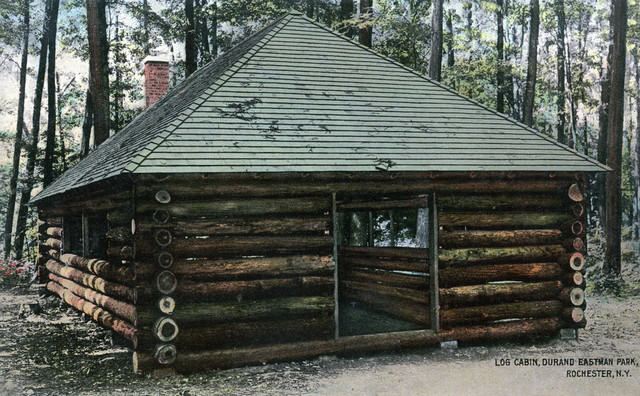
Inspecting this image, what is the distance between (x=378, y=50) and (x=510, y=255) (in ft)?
51.8

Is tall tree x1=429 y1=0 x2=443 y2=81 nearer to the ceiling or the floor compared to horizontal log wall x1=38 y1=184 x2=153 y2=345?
nearer to the ceiling

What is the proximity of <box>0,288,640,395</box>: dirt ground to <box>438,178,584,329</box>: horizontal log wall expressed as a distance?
547mm

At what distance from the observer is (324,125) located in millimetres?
9023

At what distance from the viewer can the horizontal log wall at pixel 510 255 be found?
9.02m

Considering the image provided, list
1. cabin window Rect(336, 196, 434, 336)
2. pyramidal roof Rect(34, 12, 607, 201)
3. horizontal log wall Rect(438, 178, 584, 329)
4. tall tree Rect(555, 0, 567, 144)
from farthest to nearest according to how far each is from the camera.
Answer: tall tree Rect(555, 0, 567, 144) → cabin window Rect(336, 196, 434, 336) → horizontal log wall Rect(438, 178, 584, 329) → pyramidal roof Rect(34, 12, 607, 201)

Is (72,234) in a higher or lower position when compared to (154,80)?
lower

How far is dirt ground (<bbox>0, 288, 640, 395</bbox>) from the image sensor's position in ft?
22.9

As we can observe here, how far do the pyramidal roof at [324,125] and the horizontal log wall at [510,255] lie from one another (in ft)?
2.17

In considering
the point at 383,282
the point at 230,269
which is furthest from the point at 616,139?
the point at 230,269

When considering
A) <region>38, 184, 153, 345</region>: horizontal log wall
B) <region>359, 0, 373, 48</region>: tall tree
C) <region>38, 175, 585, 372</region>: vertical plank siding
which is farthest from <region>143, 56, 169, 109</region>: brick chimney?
<region>38, 175, 585, 372</region>: vertical plank siding

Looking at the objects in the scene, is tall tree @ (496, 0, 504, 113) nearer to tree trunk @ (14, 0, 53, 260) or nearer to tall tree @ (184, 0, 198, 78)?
tall tree @ (184, 0, 198, 78)

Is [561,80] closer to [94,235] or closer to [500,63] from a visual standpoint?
[500,63]

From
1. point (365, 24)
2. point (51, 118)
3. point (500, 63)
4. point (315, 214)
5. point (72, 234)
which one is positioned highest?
point (500, 63)

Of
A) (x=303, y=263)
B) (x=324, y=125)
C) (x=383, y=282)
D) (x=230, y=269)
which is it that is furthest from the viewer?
(x=383, y=282)
